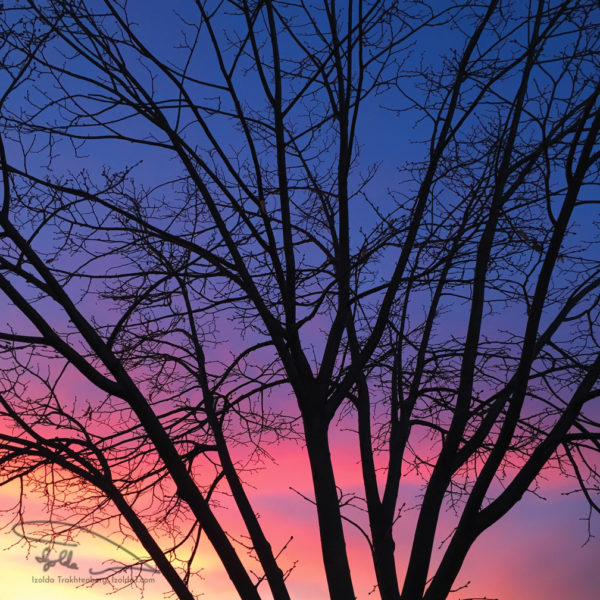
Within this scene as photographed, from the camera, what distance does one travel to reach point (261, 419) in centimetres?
702

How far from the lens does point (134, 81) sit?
585 cm

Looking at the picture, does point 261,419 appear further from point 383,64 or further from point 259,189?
point 383,64

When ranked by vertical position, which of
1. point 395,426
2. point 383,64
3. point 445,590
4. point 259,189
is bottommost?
point 445,590

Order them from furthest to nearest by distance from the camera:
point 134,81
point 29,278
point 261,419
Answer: point 261,419, point 134,81, point 29,278

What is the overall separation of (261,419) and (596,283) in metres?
3.25

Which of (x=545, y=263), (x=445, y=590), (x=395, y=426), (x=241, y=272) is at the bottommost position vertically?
(x=445, y=590)

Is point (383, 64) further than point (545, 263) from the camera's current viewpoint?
Yes

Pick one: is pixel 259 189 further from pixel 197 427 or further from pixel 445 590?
pixel 445 590

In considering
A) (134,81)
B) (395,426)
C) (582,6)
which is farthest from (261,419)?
(582,6)

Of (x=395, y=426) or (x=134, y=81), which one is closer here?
(x=134, y=81)

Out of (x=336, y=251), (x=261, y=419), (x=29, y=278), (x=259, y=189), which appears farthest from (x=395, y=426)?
(x=29, y=278)

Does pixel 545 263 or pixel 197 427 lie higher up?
pixel 197 427

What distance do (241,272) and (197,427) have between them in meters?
1.92

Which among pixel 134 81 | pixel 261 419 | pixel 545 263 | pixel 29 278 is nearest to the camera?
pixel 545 263
